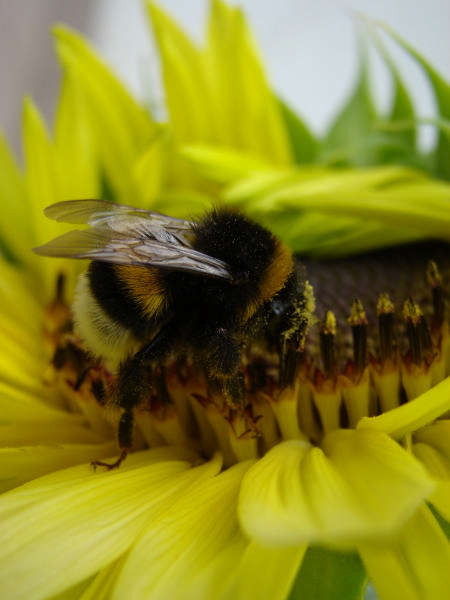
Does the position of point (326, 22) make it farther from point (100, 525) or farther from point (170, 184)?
point (100, 525)

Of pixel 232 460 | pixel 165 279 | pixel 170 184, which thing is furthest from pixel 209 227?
pixel 170 184

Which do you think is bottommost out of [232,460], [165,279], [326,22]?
[232,460]

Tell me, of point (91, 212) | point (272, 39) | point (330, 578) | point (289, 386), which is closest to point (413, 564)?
point (330, 578)

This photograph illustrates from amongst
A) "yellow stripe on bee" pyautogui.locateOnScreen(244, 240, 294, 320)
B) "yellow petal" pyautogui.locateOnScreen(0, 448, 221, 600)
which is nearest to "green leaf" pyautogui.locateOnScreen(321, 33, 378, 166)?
"yellow stripe on bee" pyautogui.locateOnScreen(244, 240, 294, 320)

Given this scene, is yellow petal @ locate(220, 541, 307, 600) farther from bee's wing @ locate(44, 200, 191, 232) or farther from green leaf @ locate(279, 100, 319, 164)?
green leaf @ locate(279, 100, 319, 164)

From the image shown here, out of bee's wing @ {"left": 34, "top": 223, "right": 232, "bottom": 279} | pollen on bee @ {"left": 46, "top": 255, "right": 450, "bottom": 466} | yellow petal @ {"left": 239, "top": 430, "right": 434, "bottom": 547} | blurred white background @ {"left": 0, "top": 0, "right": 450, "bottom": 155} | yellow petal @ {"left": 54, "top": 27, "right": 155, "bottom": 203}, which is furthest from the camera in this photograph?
blurred white background @ {"left": 0, "top": 0, "right": 450, "bottom": 155}

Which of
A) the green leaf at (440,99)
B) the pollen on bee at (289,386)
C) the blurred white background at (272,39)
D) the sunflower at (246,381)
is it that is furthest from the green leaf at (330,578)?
the blurred white background at (272,39)
